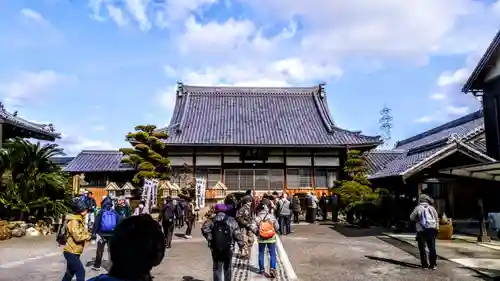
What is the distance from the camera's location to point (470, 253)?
41.2 feet

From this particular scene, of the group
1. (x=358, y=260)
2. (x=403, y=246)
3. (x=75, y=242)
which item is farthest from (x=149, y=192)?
(x=75, y=242)

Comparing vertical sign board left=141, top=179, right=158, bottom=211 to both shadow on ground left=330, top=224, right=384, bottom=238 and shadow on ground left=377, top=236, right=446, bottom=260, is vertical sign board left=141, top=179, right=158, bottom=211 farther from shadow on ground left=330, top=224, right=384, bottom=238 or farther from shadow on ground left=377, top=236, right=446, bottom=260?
shadow on ground left=377, top=236, right=446, bottom=260

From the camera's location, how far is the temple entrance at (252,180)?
1160 inches

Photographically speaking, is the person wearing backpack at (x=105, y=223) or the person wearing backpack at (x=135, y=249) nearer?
the person wearing backpack at (x=135, y=249)

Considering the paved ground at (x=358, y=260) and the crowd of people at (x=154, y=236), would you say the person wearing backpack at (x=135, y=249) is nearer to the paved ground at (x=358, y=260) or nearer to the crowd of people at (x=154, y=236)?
the crowd of people at (x=154, y=236)

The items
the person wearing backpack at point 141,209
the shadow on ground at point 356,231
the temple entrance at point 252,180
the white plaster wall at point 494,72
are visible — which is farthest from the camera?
the temple entrance at point 252,180

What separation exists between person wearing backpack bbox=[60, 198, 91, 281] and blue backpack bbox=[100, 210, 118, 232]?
6.96 feet

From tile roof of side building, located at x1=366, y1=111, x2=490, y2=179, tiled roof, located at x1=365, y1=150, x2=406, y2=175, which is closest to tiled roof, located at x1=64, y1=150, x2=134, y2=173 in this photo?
tiled roof, located at x1=365, y1=150, x2=406, y2=175

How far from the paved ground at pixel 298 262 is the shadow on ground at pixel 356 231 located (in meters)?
1.16

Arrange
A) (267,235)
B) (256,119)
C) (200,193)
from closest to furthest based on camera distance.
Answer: (267,235), (200,193), (256,119)

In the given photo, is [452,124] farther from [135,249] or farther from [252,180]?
[135,249]

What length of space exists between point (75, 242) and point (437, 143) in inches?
684

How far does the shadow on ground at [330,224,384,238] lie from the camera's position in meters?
17.9

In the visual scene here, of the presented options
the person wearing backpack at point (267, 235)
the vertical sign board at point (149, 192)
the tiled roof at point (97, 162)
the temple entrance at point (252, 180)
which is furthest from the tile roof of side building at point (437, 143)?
the tiled roof at point (97, 162)
